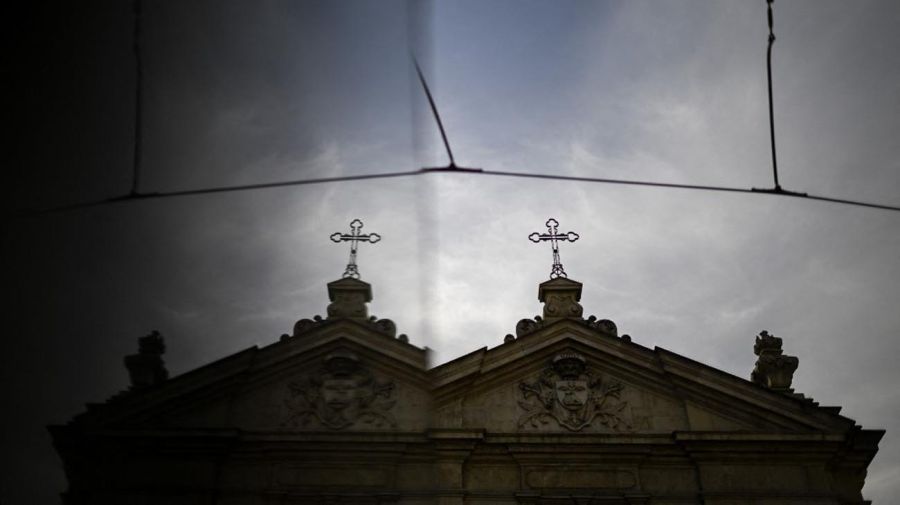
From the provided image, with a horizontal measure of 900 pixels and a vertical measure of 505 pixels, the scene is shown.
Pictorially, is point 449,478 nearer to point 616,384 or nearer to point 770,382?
point 616,384

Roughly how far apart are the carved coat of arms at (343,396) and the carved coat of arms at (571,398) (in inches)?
114

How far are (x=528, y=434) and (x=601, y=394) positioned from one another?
6.35 ft

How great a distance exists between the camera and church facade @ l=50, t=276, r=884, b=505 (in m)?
14.6

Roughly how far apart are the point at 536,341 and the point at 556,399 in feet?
4.43

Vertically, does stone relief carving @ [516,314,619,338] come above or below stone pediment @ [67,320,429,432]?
above

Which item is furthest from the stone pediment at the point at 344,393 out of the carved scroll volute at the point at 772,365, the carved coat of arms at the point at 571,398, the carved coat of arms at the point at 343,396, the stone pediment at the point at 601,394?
the carved scroll volute at the point at 772,365

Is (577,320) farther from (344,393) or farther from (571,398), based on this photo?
(344,393)

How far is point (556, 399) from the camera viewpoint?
52.9 ft

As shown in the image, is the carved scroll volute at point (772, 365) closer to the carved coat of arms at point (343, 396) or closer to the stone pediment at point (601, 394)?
the stone pediment at point (601, 394)

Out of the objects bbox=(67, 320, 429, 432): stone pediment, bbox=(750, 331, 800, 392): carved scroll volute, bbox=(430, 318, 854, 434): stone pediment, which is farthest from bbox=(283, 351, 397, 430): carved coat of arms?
bbox=(750, 331, 800, 392): carved scroll volute

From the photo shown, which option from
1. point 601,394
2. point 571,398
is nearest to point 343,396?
point 571,398

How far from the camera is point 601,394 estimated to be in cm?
1620

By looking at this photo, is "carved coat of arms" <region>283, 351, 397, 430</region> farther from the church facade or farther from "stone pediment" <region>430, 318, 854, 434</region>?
"stone pediment" <region>430, 318, 854, 434</region>

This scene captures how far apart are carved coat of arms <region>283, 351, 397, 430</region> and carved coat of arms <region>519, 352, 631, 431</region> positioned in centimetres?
290
